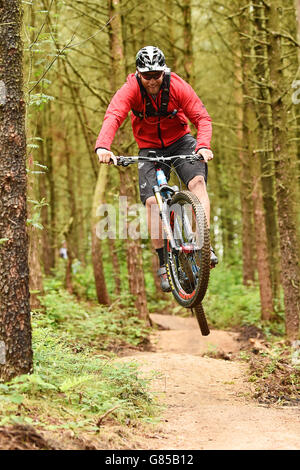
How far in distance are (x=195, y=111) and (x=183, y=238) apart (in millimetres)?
1494

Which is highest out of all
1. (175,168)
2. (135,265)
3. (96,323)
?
(175,168)

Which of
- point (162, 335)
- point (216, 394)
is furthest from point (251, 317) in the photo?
point (216, 394)

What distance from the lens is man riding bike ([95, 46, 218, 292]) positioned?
5816mm

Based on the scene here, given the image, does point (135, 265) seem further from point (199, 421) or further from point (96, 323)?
point (199, 421)

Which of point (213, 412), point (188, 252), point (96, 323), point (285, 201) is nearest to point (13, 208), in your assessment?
point (188, 252)

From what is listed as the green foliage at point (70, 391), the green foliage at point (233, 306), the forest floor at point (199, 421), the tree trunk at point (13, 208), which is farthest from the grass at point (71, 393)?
the green foliage at point (233, 306)

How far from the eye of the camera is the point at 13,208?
4.46m

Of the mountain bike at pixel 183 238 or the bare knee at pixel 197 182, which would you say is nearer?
the mountain bike at pixel 183 238

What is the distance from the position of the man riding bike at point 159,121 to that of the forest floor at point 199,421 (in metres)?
1.44

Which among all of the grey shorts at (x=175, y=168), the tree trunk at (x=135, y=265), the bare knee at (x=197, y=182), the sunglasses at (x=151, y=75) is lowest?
the tree trunk at (x=135, y=265)

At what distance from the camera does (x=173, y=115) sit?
625cm

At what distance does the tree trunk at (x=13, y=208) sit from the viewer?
434cm

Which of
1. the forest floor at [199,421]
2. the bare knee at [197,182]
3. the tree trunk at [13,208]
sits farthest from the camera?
the bare knee at [197,182]

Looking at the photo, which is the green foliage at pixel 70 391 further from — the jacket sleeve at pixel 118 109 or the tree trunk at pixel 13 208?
the jacket sleeve at pixel 118 109
